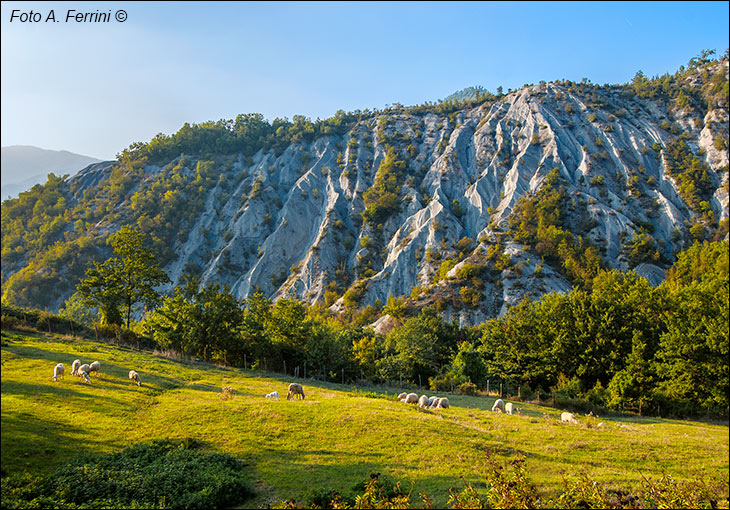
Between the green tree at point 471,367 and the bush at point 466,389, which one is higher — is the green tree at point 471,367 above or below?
above

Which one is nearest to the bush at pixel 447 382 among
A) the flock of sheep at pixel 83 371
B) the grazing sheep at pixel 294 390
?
the grazing sheep at pixel 294 390

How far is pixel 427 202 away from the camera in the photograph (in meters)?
111

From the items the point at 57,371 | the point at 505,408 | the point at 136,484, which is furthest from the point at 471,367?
the point at 136,484

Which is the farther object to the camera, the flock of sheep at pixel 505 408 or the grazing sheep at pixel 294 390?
the flock of sheep at pixel 505 408

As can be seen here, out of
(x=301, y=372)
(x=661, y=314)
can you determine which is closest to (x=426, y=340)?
(x=301, y=372)

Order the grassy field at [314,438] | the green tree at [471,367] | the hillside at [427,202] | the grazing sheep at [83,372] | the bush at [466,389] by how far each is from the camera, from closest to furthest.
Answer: the grassy field at [314,438]
the grazing sheep at [83,372]
the bush at [466,389]
the green tree at [471,367]
the hillside at [427,202]

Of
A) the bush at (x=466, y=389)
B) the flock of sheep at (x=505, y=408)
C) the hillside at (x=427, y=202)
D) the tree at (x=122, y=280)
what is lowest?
the bush at (x=466, y=389)

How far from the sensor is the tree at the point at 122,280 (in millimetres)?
38906

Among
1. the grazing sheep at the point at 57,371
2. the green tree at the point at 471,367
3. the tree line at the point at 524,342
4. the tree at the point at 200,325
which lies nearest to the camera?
the grazing sheep at the point at 57,371

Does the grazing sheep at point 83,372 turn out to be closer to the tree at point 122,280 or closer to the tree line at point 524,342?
the tree line at point 524,342

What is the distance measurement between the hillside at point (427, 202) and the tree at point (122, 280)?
5083 centimetres

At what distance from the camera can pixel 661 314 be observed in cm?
4241

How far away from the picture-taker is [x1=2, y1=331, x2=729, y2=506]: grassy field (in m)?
11.7

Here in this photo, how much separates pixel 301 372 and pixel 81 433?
28.9 m
